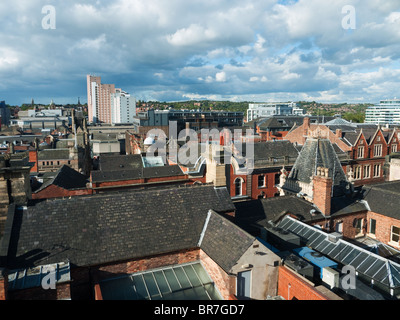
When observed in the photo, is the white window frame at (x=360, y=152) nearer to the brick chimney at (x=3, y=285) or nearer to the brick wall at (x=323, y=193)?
the brick wall at (x=323, y=193)

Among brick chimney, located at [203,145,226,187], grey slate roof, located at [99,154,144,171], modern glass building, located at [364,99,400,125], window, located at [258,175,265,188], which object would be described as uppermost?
modern glass building, located at [364,99,400,125]

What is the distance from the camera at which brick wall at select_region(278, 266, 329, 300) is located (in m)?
12.1

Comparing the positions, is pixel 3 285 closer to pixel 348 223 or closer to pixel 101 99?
pixel 348 223

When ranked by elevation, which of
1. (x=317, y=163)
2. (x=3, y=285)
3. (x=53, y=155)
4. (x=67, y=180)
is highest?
(x=317, y=163)

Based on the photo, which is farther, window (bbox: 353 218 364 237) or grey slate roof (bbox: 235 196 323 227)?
window (bbox: 353 218 364 237)

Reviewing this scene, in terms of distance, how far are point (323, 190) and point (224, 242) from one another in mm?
11968

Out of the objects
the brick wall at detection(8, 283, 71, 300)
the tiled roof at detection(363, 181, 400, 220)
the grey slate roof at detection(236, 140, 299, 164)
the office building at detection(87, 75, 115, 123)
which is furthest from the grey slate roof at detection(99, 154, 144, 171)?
the office building at detection(87, 75, 115, 123)

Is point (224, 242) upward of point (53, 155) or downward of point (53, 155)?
downward

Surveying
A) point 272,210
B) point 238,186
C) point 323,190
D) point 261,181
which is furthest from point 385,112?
point 272,210

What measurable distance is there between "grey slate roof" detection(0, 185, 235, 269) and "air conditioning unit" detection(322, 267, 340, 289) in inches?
245

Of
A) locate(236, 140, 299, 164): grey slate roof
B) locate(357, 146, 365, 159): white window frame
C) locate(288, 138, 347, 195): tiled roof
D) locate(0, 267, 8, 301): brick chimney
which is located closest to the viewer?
locate(0, 267, 8, 301): brick chimney

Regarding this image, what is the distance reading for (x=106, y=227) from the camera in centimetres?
1495

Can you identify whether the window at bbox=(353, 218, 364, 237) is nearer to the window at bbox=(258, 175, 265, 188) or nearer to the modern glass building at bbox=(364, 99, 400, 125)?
the window at bbox=(258, 175, 265, 188)

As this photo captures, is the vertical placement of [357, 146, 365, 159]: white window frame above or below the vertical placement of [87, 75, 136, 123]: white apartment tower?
below
